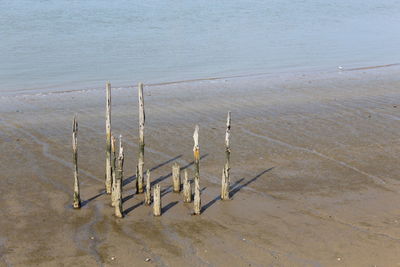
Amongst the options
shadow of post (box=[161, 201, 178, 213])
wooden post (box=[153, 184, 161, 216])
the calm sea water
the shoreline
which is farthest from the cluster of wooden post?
the calm sea water

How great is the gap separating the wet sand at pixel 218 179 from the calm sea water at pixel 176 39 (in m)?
5.19

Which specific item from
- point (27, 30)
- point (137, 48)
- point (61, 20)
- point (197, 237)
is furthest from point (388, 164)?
point (61, 20)

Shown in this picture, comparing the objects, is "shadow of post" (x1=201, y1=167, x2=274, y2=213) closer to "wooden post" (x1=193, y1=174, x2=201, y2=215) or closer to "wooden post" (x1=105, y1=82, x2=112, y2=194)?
"wooden post" (x1=193, y1=174, x2=201, y2=215)

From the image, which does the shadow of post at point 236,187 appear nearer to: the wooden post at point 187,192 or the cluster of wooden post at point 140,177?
the cluster of wooden post at point 140,177

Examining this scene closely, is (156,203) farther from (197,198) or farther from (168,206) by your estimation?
(197,198)

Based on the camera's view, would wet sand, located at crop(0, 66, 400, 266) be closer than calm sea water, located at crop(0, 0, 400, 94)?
Yes

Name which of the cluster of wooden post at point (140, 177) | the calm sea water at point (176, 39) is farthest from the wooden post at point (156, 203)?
the calm sea water at point (176, 39)

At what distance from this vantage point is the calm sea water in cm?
2814

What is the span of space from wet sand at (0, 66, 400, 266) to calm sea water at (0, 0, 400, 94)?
519 centimetres

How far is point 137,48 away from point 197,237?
2452cm

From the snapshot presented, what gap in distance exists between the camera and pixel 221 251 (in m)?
10.3

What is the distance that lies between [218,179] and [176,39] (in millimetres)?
24418

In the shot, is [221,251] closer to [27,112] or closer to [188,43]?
[27,112]

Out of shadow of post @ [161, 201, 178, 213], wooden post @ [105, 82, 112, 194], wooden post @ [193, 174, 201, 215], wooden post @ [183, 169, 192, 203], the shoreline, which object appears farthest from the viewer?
the shoreline
